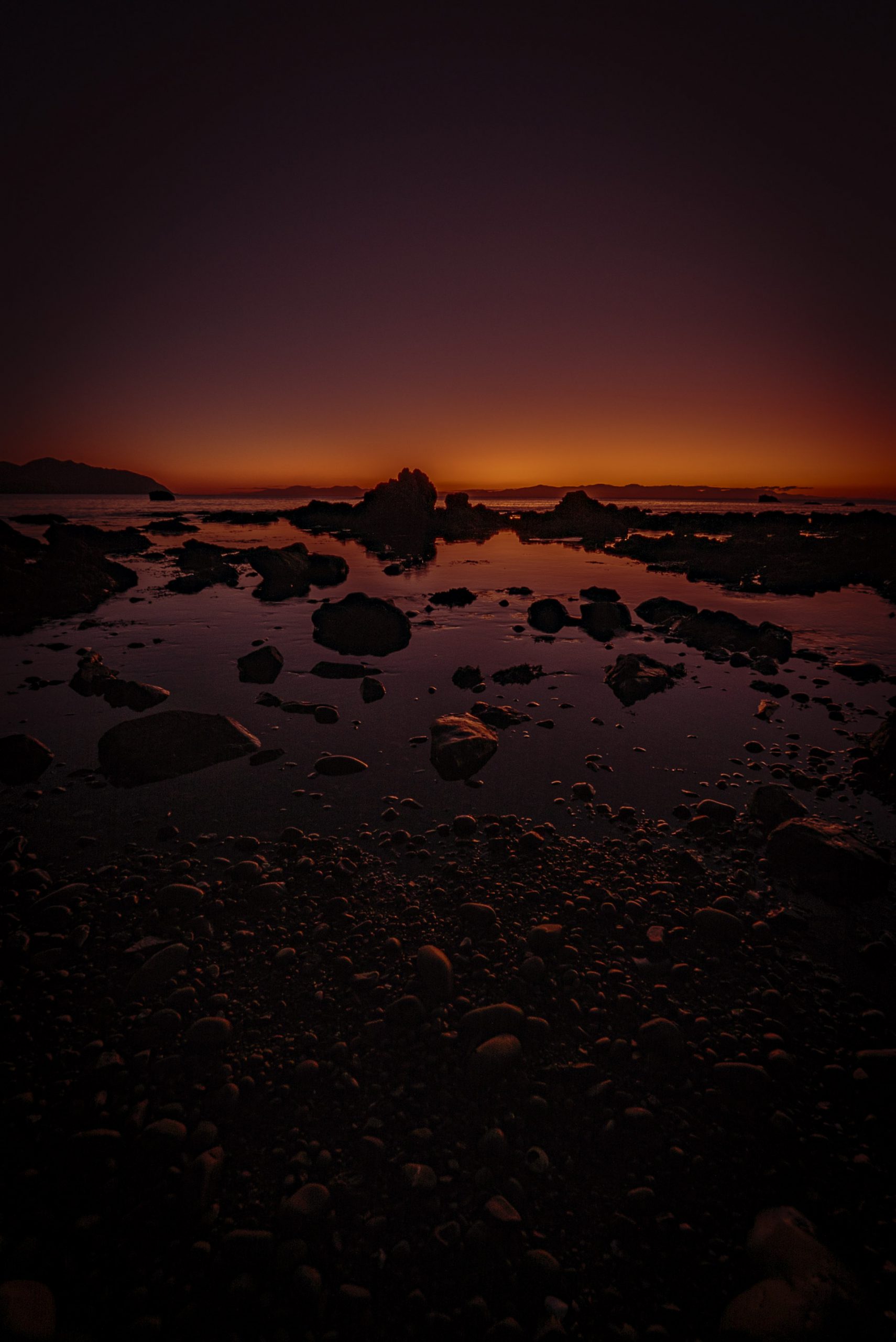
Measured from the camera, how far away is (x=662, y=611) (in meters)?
11.2

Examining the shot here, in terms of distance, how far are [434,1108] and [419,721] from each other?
3.79m

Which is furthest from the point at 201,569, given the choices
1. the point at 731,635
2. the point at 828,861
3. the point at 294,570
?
the point at 828,861

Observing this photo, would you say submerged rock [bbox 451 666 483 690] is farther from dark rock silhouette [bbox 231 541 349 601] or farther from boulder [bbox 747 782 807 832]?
dark rock silhouette [bbox 231 541 349 601]

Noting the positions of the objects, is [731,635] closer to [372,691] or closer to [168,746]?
[372,691]

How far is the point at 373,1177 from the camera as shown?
1810 mm

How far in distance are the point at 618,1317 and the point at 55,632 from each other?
1154cm

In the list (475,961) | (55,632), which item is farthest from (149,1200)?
(55,632)

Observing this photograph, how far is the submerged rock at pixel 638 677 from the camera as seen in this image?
6.30 m

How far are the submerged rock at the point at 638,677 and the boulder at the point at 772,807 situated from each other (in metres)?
2.21

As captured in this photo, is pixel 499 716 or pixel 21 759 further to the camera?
pixel 499 716

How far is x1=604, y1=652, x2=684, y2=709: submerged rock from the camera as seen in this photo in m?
6.30

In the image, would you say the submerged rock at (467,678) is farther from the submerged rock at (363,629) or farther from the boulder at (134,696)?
the boulder at (134,696)

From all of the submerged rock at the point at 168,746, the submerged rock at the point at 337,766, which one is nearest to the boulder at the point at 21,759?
the submerged rock at the point at 168,746

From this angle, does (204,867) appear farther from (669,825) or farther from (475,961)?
(669,825)
